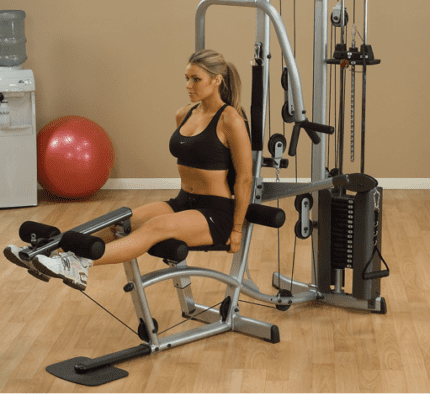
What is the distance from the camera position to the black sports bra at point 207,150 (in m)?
2.91

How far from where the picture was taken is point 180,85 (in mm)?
5742

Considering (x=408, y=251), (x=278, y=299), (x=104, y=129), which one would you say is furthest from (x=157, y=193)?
(x=278, y=299)

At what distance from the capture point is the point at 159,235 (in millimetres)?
2748

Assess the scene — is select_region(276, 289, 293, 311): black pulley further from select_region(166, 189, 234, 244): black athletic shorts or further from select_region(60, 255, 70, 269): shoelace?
select_region(60, 255, 70, 269): shoelace

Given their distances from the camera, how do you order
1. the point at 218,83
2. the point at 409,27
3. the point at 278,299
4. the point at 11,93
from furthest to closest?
the point at 409,27 < the point at 11,93 < the point at 278,299 < the point at 218,83

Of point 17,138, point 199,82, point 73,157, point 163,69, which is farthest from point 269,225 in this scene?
point 163,69

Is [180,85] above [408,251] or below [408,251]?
above

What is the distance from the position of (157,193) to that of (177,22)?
1.27 m

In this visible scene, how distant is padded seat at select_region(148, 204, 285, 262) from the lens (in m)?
2.70

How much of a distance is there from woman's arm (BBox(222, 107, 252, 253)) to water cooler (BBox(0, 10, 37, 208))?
261cm

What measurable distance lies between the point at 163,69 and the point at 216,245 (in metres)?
3.04

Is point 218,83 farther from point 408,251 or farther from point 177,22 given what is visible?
point 177,22

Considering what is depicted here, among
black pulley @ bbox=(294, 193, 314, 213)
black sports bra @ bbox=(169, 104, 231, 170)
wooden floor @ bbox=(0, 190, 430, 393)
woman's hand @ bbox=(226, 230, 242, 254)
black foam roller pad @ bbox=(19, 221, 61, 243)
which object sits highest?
black sports bra @ bbox=(169, 104, 231, 170)

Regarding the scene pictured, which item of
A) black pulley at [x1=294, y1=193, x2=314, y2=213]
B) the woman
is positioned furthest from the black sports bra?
black pulley at [x1=294, y1=193, x2=314, y2=213]
